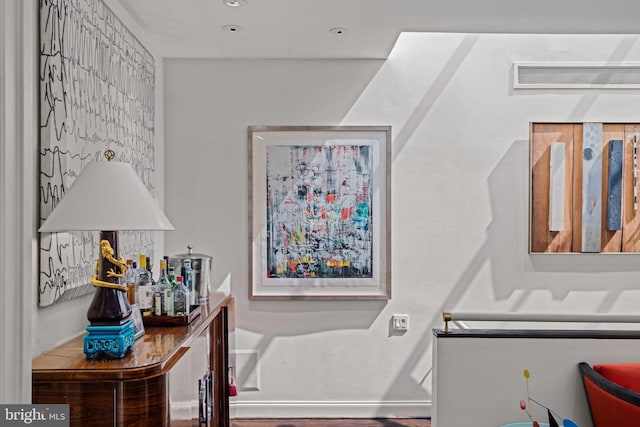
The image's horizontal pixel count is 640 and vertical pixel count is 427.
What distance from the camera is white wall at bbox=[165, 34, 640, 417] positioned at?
3844 millimetres

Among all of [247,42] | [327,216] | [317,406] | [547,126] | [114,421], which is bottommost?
[317,406]

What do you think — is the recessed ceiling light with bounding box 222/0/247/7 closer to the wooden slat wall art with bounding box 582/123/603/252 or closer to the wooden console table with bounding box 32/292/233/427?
the wooden console table with bounding box 32/292/233/427

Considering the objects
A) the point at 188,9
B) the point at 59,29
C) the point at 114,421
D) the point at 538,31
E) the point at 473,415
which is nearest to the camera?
the point at 114,421

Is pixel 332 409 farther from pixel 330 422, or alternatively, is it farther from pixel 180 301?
pixel 180 301

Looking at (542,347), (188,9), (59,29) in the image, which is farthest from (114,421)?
(188,9)

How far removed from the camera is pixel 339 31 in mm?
3252

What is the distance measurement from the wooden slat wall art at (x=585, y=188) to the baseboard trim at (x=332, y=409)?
1352 mm

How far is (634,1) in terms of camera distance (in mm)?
2832

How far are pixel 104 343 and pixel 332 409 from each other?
7.86 feet

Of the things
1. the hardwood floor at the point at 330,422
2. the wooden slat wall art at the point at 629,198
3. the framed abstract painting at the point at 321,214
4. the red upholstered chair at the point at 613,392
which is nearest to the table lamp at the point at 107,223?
the red upholstered chair at the point at 613,392

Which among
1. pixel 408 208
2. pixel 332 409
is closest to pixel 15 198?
pixel 408 208

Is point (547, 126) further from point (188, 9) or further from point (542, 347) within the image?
point (188, 9)

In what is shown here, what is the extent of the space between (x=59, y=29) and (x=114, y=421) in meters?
1.36

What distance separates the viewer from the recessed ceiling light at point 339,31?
10.5 feet
